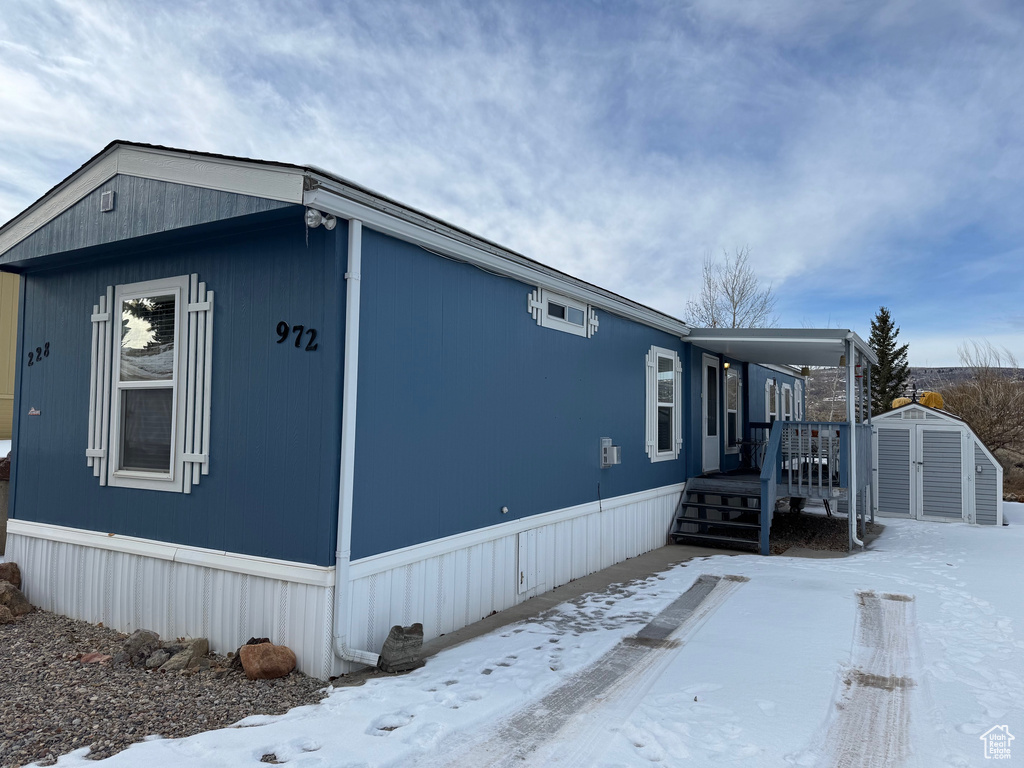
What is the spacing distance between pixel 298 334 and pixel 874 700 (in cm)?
393

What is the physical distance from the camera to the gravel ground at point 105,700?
2.94 meters

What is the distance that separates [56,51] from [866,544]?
11.9 metres

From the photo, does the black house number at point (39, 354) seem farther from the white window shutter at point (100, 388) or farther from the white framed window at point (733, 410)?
the white framed window at point (733, 410)

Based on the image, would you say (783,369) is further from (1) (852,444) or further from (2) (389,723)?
(2) (389,723)

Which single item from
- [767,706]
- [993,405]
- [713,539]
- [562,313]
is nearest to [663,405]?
[713,539]

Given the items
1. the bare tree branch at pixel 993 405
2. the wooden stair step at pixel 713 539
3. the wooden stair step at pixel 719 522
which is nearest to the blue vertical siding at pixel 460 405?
the wooden stair step at pixel 713 539

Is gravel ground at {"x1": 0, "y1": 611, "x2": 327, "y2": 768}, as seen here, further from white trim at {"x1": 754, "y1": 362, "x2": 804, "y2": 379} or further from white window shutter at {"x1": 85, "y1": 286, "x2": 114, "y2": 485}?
white trim at {"x1": 754, "y1": 362, "x2": 804, "y2": 379}

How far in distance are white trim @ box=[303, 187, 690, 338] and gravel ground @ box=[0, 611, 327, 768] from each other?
2.75m

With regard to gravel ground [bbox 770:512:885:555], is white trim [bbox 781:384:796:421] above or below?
above

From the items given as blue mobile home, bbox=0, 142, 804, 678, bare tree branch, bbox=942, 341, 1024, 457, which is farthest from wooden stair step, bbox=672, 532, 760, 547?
bare tree branch, bbox=942, 341, 1024, 457

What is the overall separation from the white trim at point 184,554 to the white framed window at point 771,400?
1159cm

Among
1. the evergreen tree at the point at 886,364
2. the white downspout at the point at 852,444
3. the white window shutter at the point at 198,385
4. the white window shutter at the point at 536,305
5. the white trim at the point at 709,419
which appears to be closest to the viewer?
the white window shutter at the point at 198,385

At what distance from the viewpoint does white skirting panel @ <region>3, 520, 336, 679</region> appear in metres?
3.83

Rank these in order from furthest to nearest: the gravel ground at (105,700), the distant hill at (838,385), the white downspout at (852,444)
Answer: the distant hill at (838,385) → the white downspout at (852,444) → the gravel ground at (105,700)
